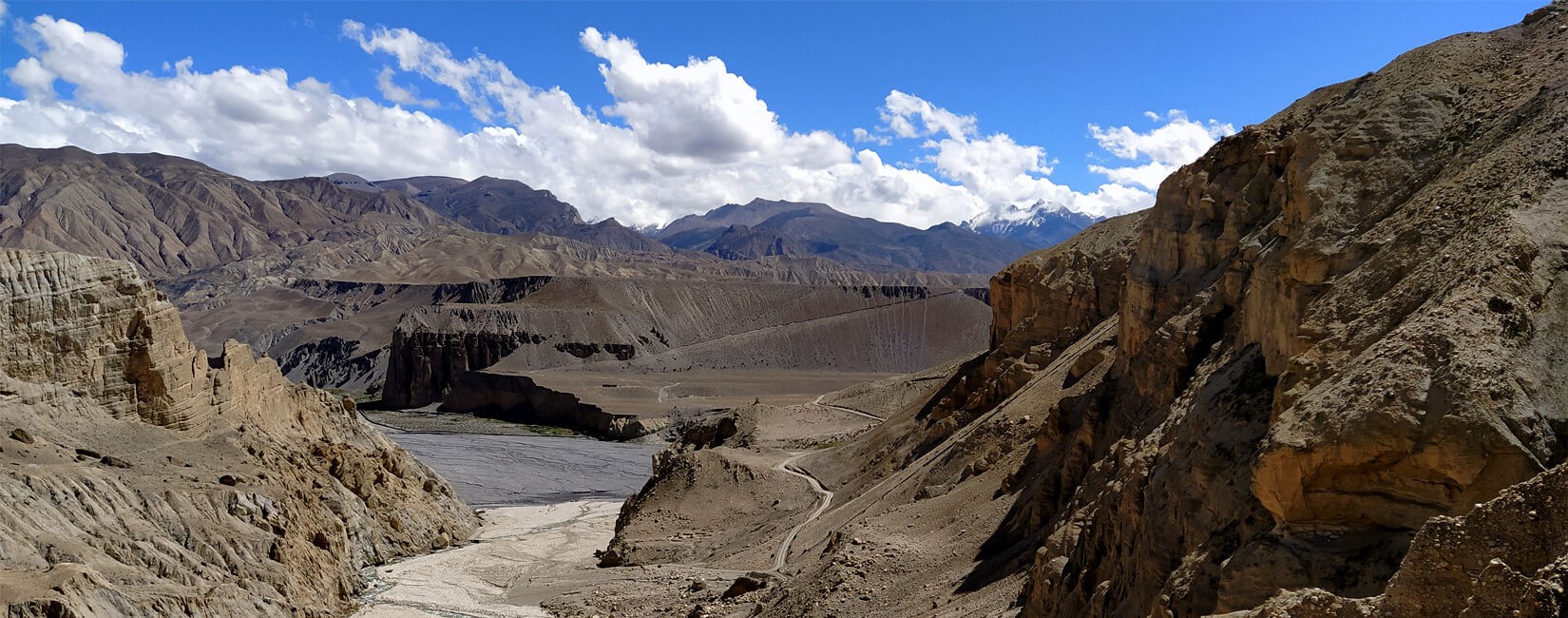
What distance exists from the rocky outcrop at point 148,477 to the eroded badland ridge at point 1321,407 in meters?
11.0

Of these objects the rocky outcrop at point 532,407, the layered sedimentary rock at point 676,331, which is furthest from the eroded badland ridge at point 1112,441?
the layered sedimentary rock at point 676,331

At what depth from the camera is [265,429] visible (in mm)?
40969

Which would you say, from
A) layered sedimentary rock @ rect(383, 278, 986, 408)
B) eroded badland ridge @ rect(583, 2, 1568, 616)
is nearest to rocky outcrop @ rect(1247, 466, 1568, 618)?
eroded badland ridge @ rect(583, 2, 1568, 616)

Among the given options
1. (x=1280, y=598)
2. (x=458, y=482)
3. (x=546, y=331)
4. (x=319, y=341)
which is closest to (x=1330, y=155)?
(x=1280, y=598)

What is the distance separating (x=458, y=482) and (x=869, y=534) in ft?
151

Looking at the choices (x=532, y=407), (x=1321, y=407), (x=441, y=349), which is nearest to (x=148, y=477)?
(x=1321, y=407)

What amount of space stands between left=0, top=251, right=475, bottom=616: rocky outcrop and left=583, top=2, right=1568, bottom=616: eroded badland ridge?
36.2ft

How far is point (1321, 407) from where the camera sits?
11.2 metres

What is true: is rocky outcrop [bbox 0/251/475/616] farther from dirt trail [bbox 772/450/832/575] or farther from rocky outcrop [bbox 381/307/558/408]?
rocky outcrop [bbox 381/307/558/408]

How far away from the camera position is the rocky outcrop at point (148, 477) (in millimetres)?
24922

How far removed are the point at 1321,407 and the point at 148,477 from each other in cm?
3002

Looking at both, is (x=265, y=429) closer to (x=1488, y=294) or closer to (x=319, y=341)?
(x=1488, y=294)

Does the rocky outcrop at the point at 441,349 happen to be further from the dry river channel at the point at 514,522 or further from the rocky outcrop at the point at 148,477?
the rocky outcrop at the point at 148,477

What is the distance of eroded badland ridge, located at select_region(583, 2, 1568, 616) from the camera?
9.98m
